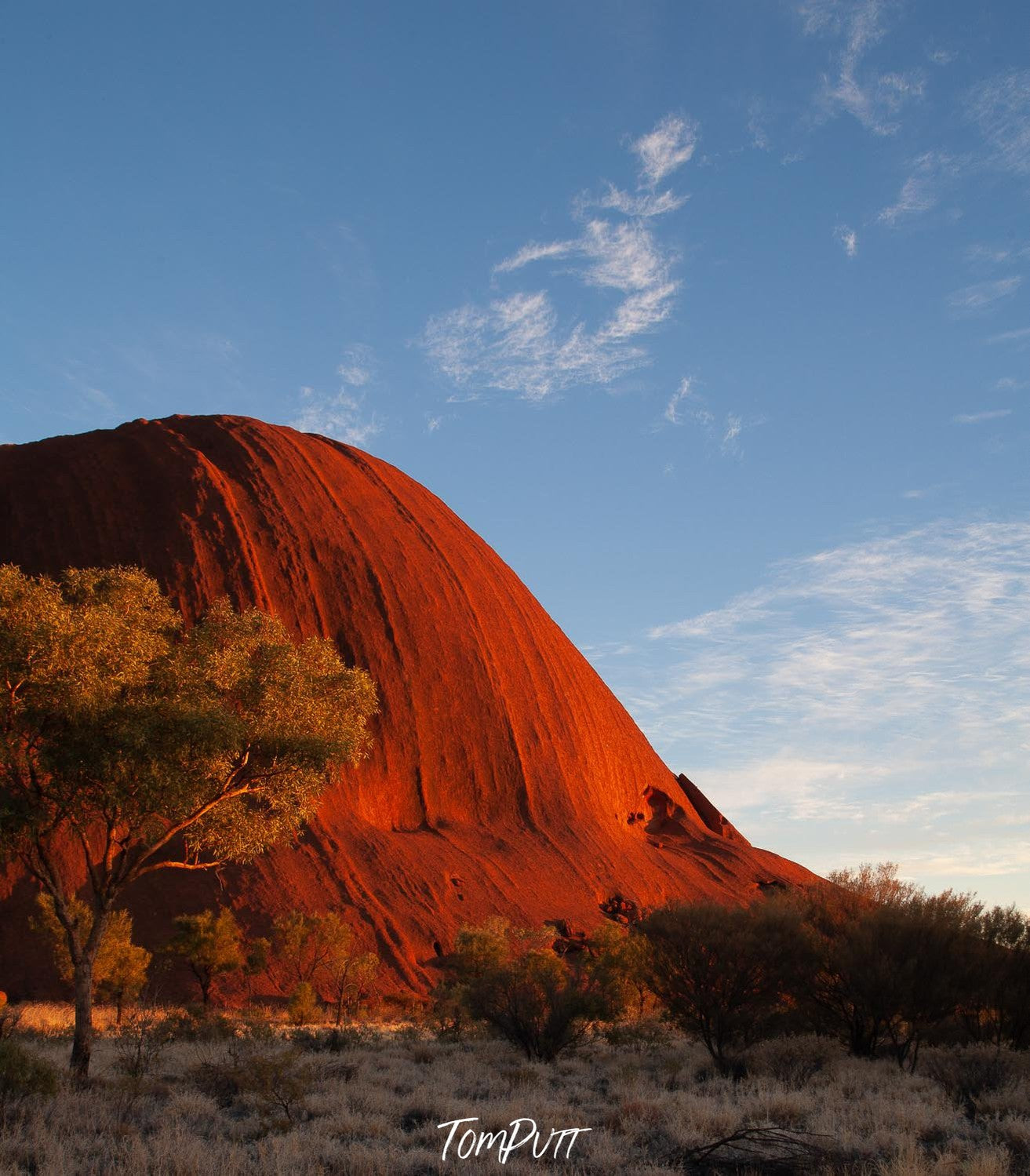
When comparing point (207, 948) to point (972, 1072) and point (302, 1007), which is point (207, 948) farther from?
point (972, 1072)

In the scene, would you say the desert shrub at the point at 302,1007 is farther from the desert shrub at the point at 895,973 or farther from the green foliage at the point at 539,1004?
the desert shrub at the point at 895,973

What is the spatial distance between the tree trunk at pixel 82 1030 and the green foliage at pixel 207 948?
1449 centimetres

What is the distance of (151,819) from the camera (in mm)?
15820

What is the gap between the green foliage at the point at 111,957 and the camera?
86.0 feet

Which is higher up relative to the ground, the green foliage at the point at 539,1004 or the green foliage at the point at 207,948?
the green foliage at the point at 539,1004

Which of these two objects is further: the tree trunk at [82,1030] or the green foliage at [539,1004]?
the green foliage at [539,1004]

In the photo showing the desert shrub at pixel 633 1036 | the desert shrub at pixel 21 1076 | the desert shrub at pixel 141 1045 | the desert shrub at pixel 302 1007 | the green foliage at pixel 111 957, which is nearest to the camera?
the desert shrub at pixel 21 1076

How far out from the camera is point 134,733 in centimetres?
1489

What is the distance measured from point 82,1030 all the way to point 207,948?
50.2ft

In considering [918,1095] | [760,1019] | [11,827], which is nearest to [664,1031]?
[760,1019]

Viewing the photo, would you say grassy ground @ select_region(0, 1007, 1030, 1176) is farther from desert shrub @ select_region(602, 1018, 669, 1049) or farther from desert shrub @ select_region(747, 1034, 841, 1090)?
desert shrub @ select_region(602, 1018, 669, 1049)

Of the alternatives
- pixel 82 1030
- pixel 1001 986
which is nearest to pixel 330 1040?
pixel 82 1030

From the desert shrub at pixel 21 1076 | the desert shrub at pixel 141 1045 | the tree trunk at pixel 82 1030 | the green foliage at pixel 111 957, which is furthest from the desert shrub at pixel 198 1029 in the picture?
the desert shrub at pixel 21 1076

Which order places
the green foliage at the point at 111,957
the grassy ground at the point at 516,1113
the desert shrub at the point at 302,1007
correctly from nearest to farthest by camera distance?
the grassy ground at the point at 516,1113, the green foliage at the point at 111,957, the desert shrub at the point at 302,1007
